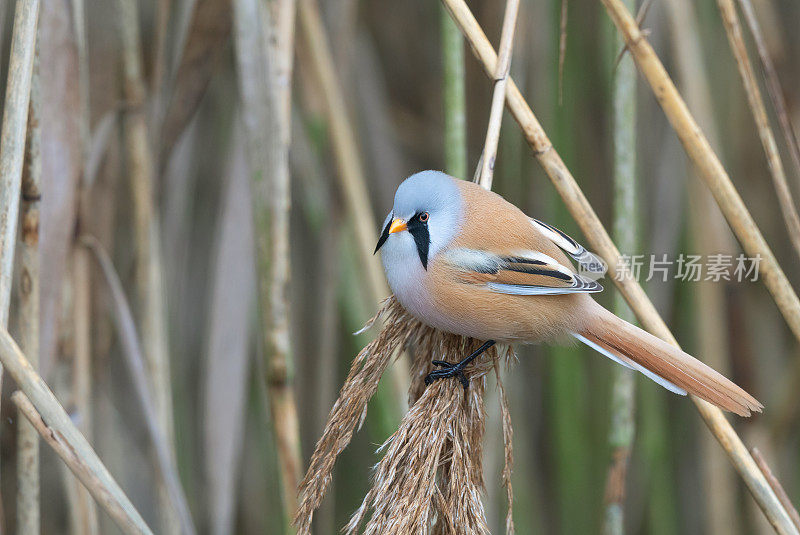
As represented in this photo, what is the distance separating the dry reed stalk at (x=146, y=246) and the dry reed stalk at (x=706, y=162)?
3.79 feet

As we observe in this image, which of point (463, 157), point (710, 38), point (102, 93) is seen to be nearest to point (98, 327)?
point (102, 93)

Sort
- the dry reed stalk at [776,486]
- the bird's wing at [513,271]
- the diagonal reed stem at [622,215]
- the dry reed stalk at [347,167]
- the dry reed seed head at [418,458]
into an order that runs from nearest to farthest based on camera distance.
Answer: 1. the dry reed seed head at [418,458]
2. the dry reed stalk at [776,486]
3. the bird's wing at [513,271]
4. the diagonal reed stem at [622,215]
5. the dry reed stalk at [347,167]

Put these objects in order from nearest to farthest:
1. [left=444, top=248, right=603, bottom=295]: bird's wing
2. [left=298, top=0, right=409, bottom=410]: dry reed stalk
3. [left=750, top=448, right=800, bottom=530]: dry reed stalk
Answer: [left=750, top=448, right=800, bottom=530]: dry reed stalk
[left=444, top=248, right=603, bottom=295]: bird's wing
[left=298, top=0, right=409, bottom=410]: dry reed stalk

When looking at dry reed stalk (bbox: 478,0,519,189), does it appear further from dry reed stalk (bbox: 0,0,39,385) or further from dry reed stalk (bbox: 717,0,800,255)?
dry reed stalk (bbox: 0,0,39,385)

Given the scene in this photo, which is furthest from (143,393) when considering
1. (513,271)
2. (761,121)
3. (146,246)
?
(761,121)

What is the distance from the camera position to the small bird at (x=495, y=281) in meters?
1.46

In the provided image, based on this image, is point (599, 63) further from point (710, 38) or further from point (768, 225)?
point (768, 225)

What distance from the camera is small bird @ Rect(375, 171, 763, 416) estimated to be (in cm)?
146

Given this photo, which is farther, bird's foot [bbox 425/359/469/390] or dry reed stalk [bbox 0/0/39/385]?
bird's foot [bbox 425/359/469/390]

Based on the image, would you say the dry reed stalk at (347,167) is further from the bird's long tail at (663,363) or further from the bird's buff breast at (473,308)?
the bird's long tail at (663,363)

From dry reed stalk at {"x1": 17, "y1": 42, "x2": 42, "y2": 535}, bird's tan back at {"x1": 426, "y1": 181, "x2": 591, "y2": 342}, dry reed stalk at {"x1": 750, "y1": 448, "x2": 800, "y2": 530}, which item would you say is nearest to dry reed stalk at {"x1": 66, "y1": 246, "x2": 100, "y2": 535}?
dry reed stalk at {"x1": 17, "y1": 42, "x2": 42, "y2": 535}

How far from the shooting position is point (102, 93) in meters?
2.05

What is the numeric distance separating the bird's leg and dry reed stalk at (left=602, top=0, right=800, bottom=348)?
0.54 m

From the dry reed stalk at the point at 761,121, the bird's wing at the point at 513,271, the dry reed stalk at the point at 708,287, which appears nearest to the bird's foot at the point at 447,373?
the bird's wing at the point at 513,271
